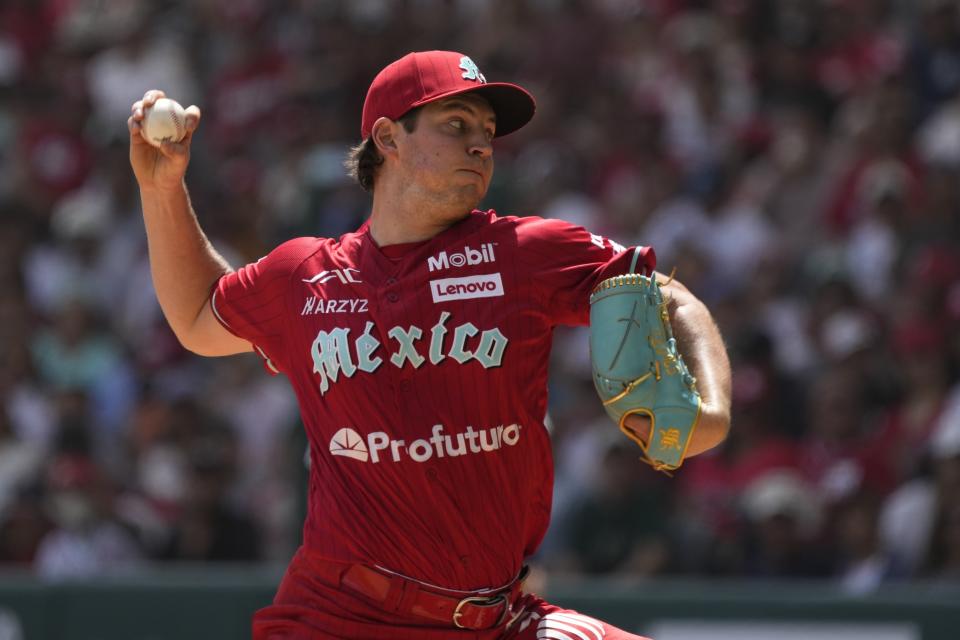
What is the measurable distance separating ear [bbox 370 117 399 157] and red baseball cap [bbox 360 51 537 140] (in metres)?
0.02

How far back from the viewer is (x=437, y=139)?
13.4 feet

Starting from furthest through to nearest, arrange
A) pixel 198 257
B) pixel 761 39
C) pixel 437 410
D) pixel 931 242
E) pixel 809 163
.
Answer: pixel 761 39 → pixel 809 163 → pixel 931 242 → pixel 198 257 → pixel 437 410

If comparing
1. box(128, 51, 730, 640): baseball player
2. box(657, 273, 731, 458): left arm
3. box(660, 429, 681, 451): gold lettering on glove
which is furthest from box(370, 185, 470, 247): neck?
box(660, 429, 681, 451): gold lettering on glove

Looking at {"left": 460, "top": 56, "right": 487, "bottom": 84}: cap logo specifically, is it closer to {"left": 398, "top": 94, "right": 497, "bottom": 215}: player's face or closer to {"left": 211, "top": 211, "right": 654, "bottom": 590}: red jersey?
{"left": 398, "top": 94, "right": 497, "bottom": 215}: player's face

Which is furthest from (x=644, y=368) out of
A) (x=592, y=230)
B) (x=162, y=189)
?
(x=592, y=230)

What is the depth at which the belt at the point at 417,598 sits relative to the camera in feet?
13.0

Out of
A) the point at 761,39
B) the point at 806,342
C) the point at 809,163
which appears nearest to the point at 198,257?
the point at 806,342

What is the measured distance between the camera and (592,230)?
10.1 meters

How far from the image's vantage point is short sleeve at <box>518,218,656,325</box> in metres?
3.99

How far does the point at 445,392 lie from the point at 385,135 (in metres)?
0.78

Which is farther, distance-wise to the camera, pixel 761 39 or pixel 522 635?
pixel 761 39

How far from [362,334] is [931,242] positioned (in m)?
5.78

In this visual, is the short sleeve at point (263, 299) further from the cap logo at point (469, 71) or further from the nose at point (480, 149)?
the cap logo at point (469, 71)

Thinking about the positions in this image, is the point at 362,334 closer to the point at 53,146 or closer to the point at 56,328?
the point at 56,328
